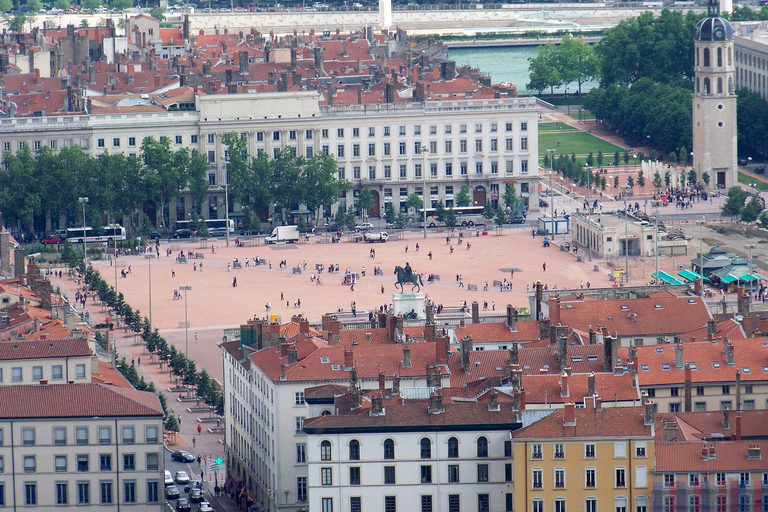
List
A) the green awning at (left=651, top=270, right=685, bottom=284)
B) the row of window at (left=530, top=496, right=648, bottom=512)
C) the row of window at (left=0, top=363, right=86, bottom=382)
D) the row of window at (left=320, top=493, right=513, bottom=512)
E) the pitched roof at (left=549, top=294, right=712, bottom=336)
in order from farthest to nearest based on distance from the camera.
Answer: the green awning at (left=651, top=270, right=685, bottom=284)
the pitched roof at (left=549, top=294, right=712, bottom=336)
the row of window at (left=0, top=363, right=86, bottom=382)
the row of window at (left=320, top=493, right=513, bottom=512)
the row of window at (left=530, top=496, right=648, bottom=512)

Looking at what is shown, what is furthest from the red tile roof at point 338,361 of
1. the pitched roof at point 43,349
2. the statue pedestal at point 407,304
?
the statue pedestal at point 407,304

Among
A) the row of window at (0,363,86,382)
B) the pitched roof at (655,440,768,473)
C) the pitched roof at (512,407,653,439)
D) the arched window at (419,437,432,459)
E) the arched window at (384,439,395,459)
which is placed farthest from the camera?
the row of window at (0,363,86,382)

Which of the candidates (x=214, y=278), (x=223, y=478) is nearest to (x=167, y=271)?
(x=214, y=278)

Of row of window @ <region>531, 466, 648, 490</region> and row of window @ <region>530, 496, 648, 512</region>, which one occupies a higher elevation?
row of window @ <region>531, 466, 648, 490</region>

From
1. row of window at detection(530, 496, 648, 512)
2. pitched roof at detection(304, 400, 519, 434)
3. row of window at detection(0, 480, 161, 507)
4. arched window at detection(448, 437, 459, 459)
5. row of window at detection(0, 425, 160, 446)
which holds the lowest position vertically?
row of window at detection(0, 480, 161, 507)

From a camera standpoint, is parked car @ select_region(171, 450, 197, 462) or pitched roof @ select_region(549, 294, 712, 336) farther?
pitched roof @ select_region(549, 294, 712, 336)

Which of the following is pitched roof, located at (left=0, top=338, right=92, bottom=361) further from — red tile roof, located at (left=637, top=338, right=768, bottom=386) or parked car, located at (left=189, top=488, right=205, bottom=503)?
red tile roof, located at (left=637, top=338, right=768, bottom=386)

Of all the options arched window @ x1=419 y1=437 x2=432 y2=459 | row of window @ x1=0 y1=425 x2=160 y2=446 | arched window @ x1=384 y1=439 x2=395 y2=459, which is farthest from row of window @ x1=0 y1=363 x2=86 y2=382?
arched window @ x1=419 y1=437 x2=432 y2=459
